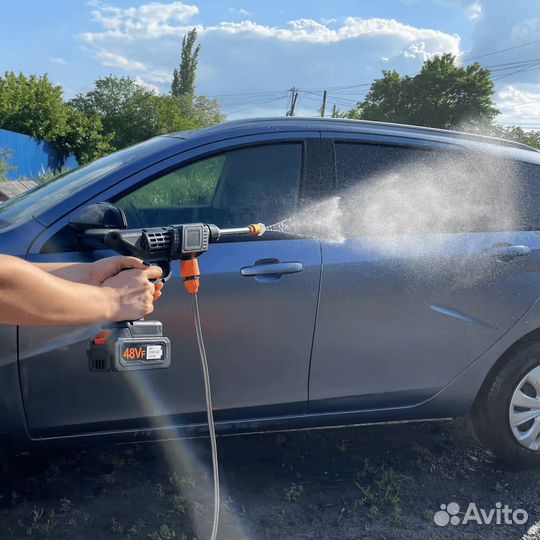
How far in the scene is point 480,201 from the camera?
10.4ft

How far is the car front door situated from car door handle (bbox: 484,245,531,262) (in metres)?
0.90

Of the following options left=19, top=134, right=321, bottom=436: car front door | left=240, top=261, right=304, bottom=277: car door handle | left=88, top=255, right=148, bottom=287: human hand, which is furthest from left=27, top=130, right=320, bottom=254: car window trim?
left=88, top=255, right=148, bottom=287: human hand

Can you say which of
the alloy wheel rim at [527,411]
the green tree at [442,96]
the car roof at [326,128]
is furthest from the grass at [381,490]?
the green tree at [442,96]

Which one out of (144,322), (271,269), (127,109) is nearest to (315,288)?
(271,269)

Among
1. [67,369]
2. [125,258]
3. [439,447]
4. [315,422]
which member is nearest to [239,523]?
[315,422]

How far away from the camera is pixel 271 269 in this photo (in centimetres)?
272

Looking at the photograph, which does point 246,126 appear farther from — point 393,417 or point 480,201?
point 393,417

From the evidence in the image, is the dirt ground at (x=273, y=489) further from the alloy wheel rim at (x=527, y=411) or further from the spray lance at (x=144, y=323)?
the spray lance at (x=144, y=323)

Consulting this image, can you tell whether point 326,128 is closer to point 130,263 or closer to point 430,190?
point 430,190

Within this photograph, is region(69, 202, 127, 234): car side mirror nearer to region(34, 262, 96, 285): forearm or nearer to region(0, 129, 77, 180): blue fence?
region(34, 262, 96, 285): forearm

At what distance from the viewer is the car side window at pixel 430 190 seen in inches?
118

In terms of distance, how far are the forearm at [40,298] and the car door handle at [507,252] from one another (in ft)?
7.08

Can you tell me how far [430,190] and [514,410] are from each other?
1.19 metres

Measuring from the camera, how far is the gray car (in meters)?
2.58
